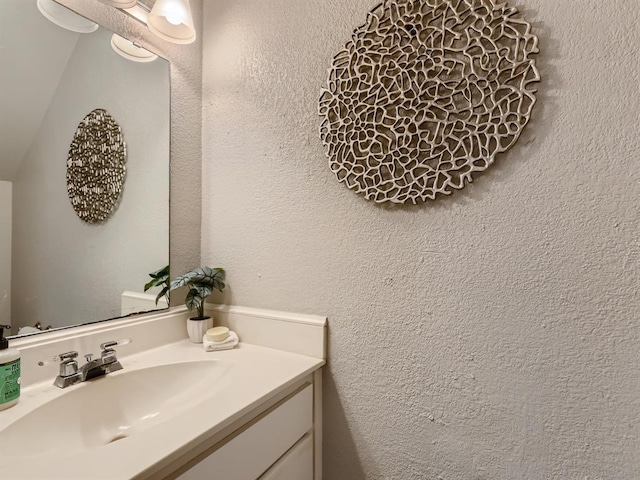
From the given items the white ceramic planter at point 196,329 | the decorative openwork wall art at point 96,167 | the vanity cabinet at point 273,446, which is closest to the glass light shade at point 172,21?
the decorative openwork wall art at point 96,167

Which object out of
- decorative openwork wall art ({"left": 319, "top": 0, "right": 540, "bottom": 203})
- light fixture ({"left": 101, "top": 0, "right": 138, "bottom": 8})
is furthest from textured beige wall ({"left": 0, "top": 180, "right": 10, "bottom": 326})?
decorative openwork wall art ({"left": 319, "top": 0, "right": 540, "bottom": 203})

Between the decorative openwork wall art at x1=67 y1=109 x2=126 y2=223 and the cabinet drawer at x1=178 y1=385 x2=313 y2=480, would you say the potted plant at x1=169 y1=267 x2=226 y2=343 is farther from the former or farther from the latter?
the cabinet drawer at x1=178 y1=385 x2=313 y2=480

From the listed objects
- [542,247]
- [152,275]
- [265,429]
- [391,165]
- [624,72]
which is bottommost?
[265,429]

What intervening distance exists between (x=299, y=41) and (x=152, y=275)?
3.00 ft

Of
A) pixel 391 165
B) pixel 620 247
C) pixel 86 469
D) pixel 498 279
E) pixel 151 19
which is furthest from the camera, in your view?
pixel 151 19

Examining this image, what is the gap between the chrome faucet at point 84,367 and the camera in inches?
32.2

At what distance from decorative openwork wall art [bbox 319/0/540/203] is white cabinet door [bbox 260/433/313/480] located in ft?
2.35

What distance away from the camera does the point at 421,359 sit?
895 millimetres

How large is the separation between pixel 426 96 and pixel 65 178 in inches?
39.7

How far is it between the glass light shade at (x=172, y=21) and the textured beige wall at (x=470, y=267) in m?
0.20

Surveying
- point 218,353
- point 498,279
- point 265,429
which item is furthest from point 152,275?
point 498,279

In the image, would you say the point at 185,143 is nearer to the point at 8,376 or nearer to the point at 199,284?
the point at 199,284

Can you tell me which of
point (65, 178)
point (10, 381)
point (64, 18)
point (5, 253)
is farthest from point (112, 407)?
point (64, 18)

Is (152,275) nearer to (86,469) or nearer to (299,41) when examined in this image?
(86,469)
